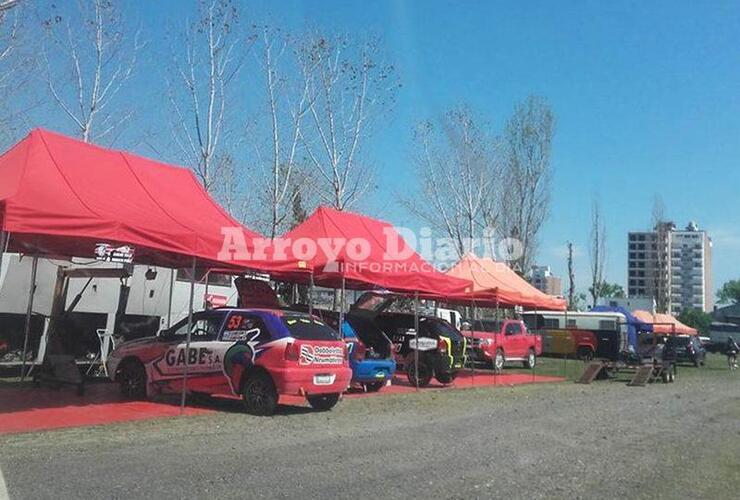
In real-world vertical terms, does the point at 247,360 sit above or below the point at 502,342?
below

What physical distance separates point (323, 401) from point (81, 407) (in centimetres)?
408

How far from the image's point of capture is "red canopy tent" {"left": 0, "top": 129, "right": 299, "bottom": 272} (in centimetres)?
1038

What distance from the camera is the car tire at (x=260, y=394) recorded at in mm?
11922

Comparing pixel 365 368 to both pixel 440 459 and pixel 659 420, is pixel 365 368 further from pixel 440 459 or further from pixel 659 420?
pixel 440 459

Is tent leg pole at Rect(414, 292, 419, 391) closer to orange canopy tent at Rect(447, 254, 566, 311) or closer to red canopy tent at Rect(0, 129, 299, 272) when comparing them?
orange canopy tent at Rect(447, 254, 566, 311)

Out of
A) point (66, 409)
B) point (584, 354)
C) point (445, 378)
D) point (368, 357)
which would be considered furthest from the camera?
point (584, 354)

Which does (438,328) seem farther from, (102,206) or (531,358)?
(531,358)

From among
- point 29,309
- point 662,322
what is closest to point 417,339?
point 29,309

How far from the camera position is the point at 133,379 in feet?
43.8

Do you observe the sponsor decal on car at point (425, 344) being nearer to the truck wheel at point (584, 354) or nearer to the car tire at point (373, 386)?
the car tire at point (373, 386)

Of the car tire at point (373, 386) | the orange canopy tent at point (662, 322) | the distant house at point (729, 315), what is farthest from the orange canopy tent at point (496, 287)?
the distant house at point (729, 315)

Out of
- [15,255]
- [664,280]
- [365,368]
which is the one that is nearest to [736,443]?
[365,368]

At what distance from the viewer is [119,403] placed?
12.7m

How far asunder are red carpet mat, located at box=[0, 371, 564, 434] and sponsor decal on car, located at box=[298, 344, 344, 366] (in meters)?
1.14
